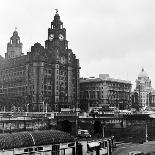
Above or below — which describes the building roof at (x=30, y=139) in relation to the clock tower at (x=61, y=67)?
below

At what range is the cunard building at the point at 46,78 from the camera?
579 feet

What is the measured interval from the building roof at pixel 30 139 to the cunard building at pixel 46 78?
392 feet

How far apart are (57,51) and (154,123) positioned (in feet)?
284

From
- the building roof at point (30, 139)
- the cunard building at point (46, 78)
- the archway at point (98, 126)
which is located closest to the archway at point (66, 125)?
the archway at point (98, 126)

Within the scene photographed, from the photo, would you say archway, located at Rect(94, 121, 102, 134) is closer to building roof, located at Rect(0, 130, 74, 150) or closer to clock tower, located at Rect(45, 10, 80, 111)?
building roof, located at Rect(0, 130, 74, 150)

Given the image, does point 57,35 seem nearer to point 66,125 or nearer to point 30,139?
point 66,125

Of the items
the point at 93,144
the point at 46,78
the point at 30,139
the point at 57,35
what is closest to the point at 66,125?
the point at 93,144

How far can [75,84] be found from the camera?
198750mm

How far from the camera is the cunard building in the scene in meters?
177

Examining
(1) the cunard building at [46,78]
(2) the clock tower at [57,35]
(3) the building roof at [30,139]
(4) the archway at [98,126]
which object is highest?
(2) the clock tower at [57,35]

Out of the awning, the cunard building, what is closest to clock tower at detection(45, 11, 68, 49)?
the cunard building

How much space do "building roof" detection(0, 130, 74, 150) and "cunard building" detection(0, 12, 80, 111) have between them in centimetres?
11936

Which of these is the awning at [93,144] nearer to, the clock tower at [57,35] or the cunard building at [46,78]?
the cunard building at [46,78]

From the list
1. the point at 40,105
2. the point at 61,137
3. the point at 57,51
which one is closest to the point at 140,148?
the point at 61,137
